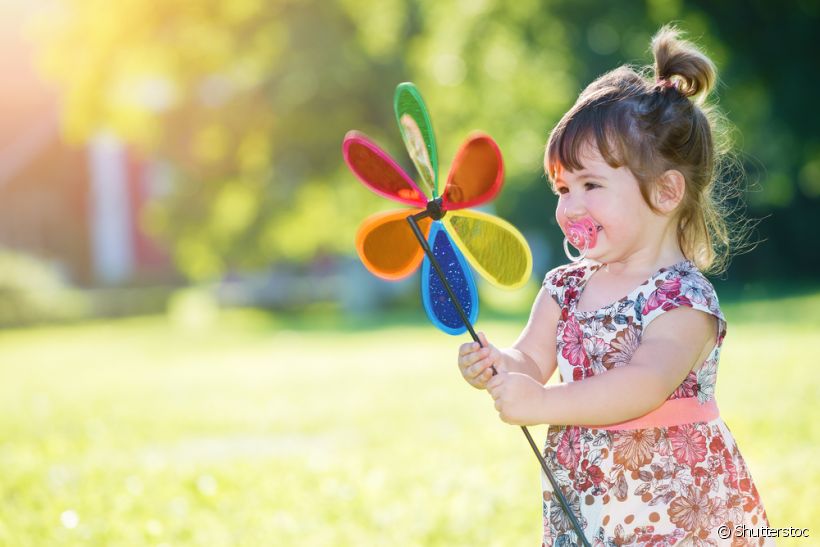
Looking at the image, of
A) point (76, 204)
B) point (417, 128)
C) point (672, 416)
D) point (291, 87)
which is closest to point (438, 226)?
point (417, 128)

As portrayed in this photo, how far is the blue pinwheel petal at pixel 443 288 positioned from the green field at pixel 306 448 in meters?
1.48

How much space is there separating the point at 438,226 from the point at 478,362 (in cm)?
35

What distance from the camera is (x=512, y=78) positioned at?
19047mm

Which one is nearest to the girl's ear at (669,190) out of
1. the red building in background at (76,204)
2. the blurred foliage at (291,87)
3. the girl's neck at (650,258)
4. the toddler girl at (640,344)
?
the toddler girl at (640,344)

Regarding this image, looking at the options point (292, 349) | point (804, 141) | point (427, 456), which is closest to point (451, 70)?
point (804, 141)

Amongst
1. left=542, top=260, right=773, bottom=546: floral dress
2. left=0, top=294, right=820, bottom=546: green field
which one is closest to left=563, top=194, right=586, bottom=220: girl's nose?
left=542, top=260, right=773, bottom=546: floral dress

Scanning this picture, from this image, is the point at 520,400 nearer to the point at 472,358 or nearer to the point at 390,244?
the point at 472,358

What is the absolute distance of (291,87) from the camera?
57.6 ft

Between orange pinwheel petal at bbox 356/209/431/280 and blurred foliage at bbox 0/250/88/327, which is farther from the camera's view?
blurred foliage at bbox 0/250/88/327

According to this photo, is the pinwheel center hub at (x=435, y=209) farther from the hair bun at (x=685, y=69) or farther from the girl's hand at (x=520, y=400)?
the hair bun at (x=685, y=69)

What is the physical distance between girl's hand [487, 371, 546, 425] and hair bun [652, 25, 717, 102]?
2.85 feet

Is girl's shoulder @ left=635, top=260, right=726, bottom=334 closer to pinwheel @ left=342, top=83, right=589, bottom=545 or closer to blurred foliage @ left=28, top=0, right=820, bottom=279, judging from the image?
pinwheel @ left=342, top=83, right=589, bottom=545

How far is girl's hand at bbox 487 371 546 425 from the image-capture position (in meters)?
2.19

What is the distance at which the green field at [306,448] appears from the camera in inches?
150
